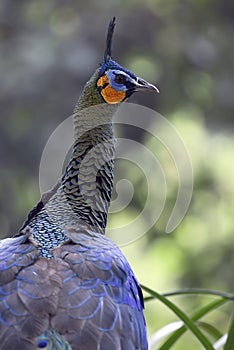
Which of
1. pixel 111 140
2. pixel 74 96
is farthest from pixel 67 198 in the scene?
pixel 74 96

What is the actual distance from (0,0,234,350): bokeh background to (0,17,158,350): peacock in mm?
2063

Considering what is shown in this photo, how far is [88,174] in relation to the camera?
7.25 feet

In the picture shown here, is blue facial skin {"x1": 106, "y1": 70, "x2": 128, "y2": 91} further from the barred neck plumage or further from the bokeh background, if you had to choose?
the bokeh background

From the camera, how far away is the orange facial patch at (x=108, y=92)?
89.7 inches

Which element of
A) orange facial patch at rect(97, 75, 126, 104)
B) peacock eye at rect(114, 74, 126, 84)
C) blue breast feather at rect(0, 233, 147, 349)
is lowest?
blue breast feather at rect(0, 233, 147, 349)

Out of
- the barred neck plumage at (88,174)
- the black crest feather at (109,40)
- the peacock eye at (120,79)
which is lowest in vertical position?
the barred neck plumage at (88,174)

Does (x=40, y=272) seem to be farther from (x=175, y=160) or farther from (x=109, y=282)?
(x=175, y=160)

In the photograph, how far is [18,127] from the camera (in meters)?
4.59

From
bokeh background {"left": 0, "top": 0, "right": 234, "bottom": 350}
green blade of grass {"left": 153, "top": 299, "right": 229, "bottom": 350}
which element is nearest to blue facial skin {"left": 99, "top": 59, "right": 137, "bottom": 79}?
green blade of grass {"left": 153, "top": 299, "right": 229, "bottom": 350}

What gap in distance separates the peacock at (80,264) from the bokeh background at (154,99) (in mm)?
2063

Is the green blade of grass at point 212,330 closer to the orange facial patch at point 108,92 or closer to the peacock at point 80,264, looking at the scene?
the peacock at point 80,264

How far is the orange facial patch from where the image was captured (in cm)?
228

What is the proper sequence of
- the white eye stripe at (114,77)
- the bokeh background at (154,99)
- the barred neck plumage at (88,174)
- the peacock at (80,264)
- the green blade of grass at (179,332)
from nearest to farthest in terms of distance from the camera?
the peacock at (80,264), the green blade of grass at (179,332), the barred neck plumage at (88,174), the white eye stripe at (114,77), the bokeh background at (154,99)

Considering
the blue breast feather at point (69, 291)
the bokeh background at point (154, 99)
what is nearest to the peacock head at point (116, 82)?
the blue breast feather at point (69, 291)
